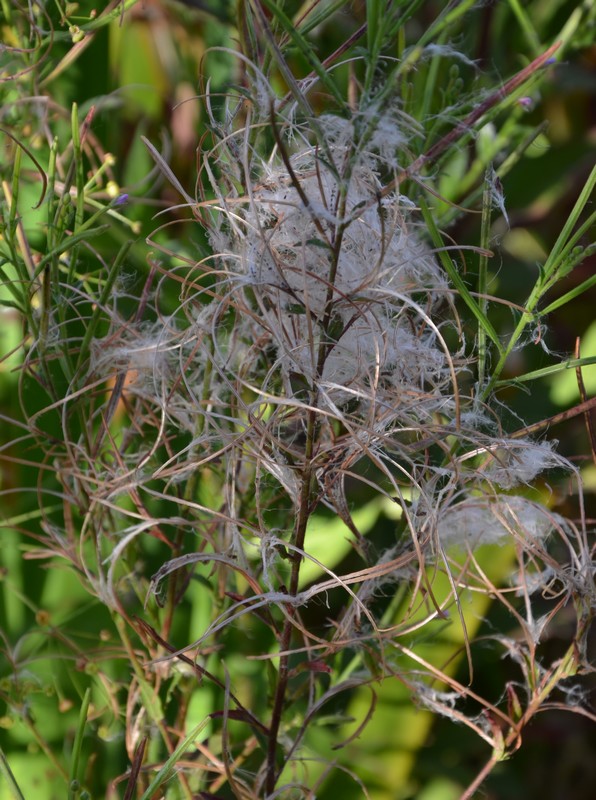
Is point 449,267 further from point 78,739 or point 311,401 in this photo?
point 78,739

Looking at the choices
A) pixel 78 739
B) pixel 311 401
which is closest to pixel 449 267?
pixel 311 401

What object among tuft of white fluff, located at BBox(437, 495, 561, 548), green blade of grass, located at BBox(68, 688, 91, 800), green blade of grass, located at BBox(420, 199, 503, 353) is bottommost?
tuft of white fluff, located at BBox(437, 495, 561, 548)

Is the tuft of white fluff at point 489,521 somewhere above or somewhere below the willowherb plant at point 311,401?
below

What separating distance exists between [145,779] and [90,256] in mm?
216

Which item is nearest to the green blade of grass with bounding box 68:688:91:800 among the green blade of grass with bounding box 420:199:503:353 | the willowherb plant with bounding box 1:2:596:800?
the willowherb plant with bounding box 1:2:596:800

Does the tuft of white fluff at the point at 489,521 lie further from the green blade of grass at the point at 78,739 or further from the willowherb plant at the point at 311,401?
the green blade of grass at the point at 78,739

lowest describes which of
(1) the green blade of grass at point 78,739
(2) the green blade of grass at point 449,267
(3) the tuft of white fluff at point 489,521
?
(3) the tuft of white fluff at point 489,521

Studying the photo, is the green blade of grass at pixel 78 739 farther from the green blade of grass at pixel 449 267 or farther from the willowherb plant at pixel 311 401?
the green blade of grass at pixel 449 267

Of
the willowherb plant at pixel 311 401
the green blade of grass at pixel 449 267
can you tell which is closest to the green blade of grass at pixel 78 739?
the willowherb plant at pixel 311 401

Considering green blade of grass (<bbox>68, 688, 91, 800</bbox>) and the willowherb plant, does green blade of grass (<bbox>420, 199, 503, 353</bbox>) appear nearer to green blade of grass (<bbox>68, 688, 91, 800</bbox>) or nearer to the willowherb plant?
the willowherb plant

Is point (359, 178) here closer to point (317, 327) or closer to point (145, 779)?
point (317, 327)

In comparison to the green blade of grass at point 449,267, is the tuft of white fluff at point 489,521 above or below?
below

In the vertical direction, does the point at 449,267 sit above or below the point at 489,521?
above

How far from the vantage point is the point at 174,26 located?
65 centimetres
